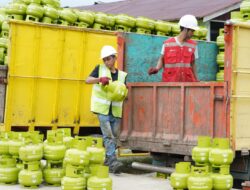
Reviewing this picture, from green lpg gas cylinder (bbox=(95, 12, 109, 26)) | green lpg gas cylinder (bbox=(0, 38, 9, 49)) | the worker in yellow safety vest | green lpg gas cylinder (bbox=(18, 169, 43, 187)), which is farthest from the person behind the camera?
green lpg gas cylinder (bbox=(95, 12, 109, 26))

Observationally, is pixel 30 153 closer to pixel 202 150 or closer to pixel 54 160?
pixel 54 160

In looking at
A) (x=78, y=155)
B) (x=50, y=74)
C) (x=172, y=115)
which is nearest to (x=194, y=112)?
(x=172, y=115)

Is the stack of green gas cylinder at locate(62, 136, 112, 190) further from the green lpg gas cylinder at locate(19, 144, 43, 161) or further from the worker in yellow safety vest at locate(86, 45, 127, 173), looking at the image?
the worker in yellow safety vest at locate(86, 45, 127, 173)

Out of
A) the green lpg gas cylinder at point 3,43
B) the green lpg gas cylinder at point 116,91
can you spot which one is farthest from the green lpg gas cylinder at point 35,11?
the green lpg gas cylinder at point 116,91

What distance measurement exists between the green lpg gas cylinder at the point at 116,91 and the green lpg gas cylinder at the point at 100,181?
1.73 metres

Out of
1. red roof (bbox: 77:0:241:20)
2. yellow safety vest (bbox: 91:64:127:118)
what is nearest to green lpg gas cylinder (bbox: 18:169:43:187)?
yellow safety vest (bbox: 91:64:127:118)

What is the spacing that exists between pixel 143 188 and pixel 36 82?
370 centimetres

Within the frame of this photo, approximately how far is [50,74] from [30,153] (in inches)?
134

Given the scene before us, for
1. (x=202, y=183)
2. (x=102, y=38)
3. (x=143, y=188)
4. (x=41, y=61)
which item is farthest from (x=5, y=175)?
(x=102, y=38)

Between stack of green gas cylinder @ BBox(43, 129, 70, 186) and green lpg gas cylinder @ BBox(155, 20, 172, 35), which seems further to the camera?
green lpg gas cylinder @ BBox(155, 20, 172, 35)

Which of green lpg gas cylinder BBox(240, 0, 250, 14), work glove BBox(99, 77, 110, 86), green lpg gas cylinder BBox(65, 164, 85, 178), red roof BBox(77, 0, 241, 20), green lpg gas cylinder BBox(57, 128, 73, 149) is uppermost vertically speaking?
red roof BBox(77, 0, 241, 20)

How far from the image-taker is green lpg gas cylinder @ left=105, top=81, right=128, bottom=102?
8.45m

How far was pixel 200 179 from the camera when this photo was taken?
22.9 ft

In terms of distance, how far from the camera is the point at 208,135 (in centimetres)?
801
